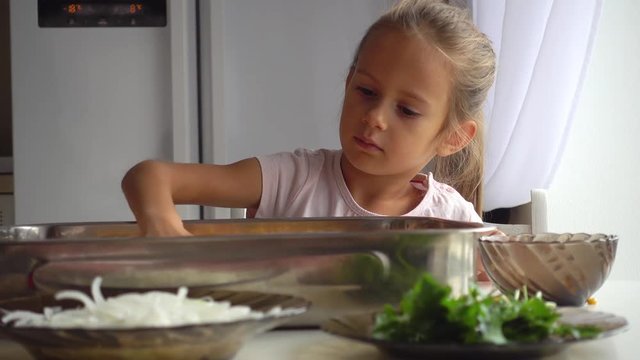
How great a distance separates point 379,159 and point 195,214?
118 centimetres

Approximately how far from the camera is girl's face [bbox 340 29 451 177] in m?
1.30

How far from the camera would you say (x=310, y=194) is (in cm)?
149

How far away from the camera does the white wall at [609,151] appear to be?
231 cm

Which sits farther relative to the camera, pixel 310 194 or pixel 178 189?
pixel 310 194

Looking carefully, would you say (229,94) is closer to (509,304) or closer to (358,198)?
(358,198)

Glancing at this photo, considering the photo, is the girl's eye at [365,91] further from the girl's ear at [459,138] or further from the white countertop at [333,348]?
the white countertop at [333,348]

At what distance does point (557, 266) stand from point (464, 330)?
284 mm

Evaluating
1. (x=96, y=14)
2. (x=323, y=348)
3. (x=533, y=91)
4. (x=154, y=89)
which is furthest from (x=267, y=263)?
(x=96, y=14)

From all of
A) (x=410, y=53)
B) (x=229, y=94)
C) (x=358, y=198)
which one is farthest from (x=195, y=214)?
(x=410, y=53)

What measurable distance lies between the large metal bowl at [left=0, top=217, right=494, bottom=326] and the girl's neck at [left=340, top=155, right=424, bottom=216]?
81cm

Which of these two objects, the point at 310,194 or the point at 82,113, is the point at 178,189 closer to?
the point at 310,194

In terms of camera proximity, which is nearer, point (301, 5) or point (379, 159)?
point (379, 159)

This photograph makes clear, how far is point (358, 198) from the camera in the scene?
1.50m

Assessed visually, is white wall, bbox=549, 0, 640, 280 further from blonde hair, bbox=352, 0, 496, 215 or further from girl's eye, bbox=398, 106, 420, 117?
girl's eye, bbox=398, 106, 420, 117
